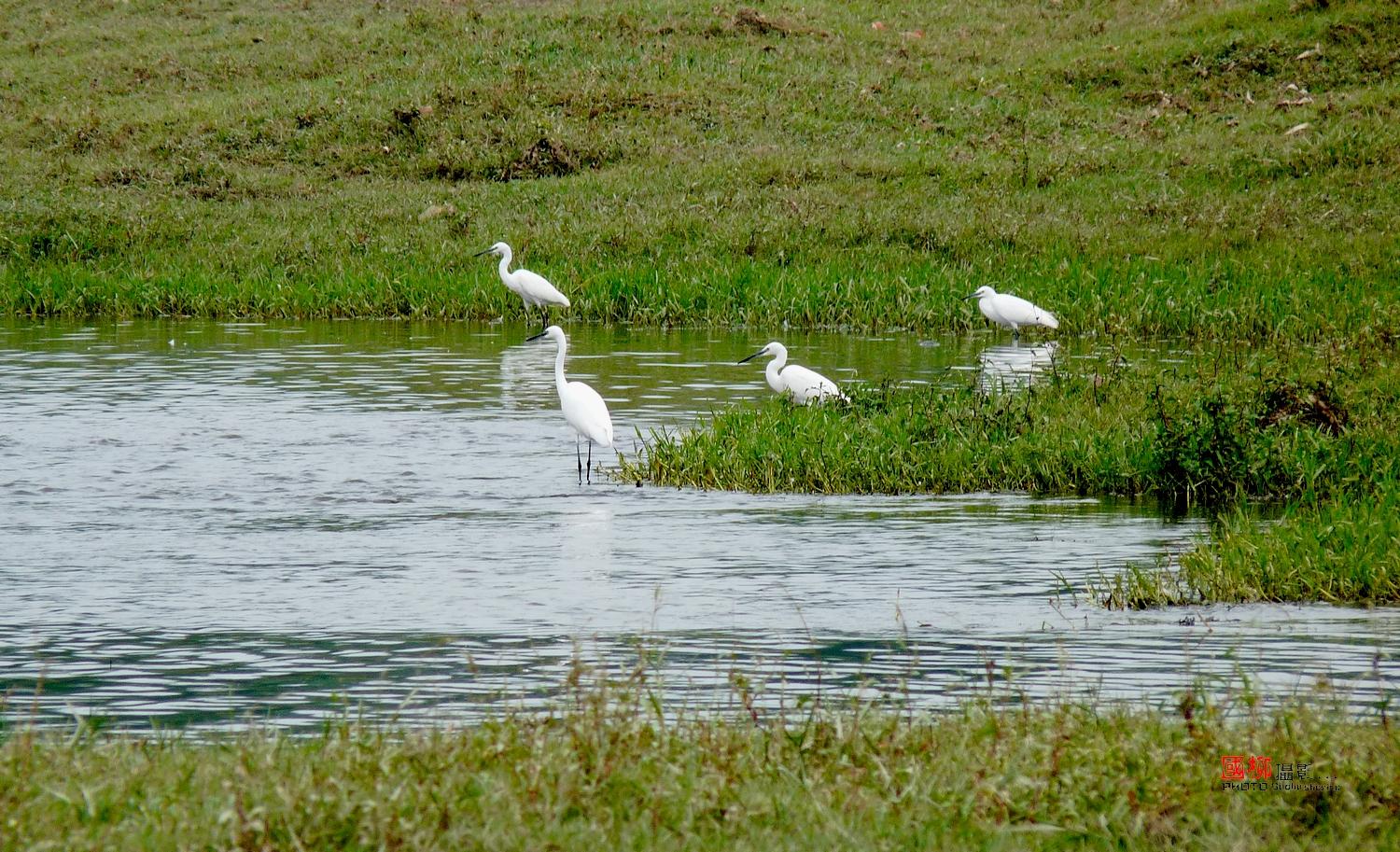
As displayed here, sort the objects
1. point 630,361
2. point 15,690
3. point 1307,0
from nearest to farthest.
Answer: point 15,690 < point 630,361 < point 1307,0

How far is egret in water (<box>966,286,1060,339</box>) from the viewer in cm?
2256

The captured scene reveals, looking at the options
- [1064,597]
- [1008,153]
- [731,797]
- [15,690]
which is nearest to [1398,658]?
[1064,597]

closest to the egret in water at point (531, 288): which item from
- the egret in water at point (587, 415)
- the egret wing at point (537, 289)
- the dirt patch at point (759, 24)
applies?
the egret wing at point (537, 289)

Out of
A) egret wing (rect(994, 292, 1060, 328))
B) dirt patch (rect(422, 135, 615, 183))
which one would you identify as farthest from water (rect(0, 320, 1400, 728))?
dirt patch (rect(422, 135, 615, 183))

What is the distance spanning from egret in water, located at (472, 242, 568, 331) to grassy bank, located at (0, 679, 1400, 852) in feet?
63.5

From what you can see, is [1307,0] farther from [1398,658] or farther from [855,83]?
[1398,658]

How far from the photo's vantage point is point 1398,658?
27.3 feet

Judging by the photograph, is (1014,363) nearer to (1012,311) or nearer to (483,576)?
(1012,311)

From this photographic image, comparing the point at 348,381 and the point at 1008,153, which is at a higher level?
the point at 1008,153

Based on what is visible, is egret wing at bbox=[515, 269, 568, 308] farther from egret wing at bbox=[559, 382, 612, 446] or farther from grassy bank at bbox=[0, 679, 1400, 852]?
grassy bank at bbox=[0, 679, 1400, 852]

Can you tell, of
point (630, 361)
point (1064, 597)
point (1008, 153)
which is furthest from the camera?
point (1008, 153)

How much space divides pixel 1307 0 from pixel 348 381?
28523mm

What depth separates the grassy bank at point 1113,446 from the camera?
12641mm

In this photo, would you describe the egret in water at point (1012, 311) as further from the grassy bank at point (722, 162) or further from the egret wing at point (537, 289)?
the egret wing at point (537, 289)
